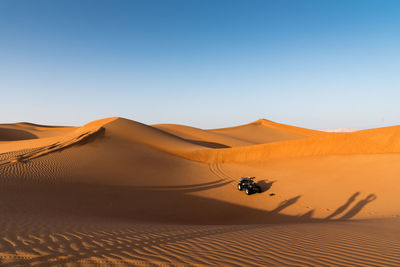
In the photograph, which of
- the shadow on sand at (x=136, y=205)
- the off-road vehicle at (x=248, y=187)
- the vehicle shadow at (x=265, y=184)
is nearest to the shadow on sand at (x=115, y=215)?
the shadow on sand at (x=136, y=205)

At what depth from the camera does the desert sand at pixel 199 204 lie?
409 cm

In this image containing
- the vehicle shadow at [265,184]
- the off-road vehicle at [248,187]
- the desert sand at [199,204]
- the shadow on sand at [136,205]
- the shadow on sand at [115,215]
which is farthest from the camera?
the vehicle shadow at [265,184]

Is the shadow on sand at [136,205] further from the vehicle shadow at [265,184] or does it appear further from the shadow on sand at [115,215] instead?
the vehicle shadow at [265,184]

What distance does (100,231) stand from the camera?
5.37 m

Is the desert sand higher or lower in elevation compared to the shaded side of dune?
higher

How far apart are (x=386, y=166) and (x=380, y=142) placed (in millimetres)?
4159

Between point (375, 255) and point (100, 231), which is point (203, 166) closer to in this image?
point (100, 231)

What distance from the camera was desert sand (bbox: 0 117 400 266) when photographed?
13.4 ft

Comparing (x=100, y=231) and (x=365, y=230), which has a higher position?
(x=365, y=230)

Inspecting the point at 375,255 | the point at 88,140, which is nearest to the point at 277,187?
the point at 375,255

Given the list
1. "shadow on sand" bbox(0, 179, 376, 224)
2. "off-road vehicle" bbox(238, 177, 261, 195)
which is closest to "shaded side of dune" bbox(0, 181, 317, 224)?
"shadow on sand" bbox(0, 179, 376, 224)

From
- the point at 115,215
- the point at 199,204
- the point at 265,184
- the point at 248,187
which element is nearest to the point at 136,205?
the point at 115,215

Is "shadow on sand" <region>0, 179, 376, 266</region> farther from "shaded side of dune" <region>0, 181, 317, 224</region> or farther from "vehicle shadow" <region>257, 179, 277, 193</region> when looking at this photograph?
"vehicle shadow" <region>257, 179, 277, 193</region>

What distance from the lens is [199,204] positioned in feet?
35.9
